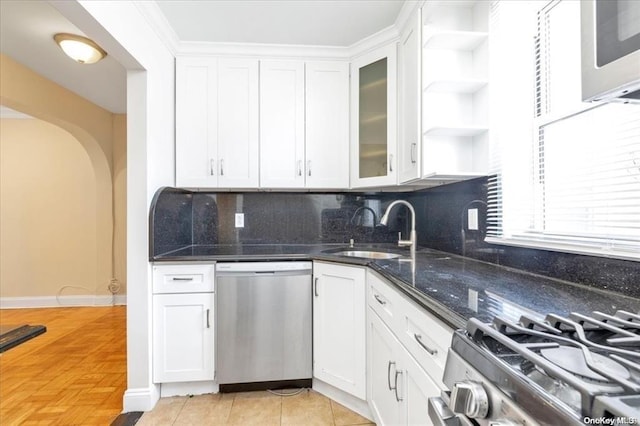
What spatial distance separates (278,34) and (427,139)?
4.42 ft

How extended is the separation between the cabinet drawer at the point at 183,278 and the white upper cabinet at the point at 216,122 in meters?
0.66

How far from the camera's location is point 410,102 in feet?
6.27

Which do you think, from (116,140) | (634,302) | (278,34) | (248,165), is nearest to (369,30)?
(278,34)

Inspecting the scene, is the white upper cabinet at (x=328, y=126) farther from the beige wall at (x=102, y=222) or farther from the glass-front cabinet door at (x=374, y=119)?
the beige wall at (x=102, y=222)

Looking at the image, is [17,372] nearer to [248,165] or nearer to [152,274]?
[152,274]

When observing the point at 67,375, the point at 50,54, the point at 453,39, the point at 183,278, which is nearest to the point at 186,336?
the point at 183,278

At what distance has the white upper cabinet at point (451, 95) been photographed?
1687 mm

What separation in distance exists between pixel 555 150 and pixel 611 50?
2.49 feet

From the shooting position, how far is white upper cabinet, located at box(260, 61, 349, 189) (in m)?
2.39

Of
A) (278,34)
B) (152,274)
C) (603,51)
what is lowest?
(152,274)

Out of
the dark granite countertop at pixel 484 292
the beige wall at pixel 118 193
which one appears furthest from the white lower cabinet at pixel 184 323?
the beige wall at pixel 118 193

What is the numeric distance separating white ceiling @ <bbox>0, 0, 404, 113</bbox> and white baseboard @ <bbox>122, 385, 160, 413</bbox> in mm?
2346

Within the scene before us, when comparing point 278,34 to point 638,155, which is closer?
point 638,155

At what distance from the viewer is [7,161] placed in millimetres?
3934
